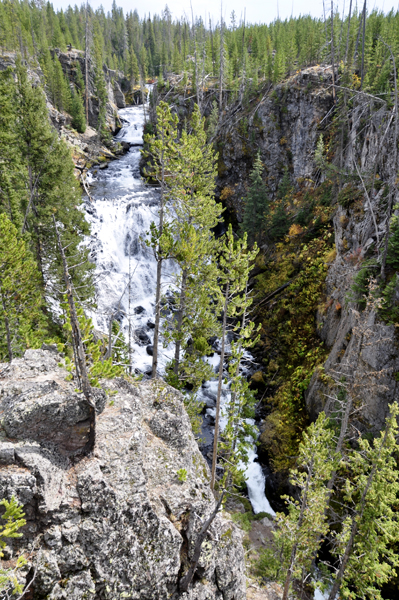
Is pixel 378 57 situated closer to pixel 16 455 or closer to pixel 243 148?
pixel 243 148

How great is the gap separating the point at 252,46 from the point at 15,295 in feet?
200

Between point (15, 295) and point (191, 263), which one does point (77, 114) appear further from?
point (191, 263)

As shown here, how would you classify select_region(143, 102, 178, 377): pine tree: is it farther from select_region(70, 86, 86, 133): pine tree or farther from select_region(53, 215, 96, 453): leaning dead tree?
select_region(70, 86, 86, 133): pine tree

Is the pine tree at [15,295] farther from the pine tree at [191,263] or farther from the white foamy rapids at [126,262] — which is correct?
the white foamy rapids at [126,262]

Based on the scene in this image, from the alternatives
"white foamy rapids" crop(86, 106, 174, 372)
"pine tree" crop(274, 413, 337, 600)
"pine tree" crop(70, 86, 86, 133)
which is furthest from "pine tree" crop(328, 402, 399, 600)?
"pine tree" crop(70, 86, 86, 133)

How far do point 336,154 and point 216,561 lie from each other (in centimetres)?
3014

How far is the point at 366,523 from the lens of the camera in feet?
30.0

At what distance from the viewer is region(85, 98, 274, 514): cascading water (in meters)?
23.0

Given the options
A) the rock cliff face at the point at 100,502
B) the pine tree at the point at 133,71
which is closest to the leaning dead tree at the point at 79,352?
the rock cliff face at the point at 100,502

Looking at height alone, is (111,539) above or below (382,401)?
above

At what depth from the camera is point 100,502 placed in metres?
6.91

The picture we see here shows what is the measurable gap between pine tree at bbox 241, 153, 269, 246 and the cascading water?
9196 mm

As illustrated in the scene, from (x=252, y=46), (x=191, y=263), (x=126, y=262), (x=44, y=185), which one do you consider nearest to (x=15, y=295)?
(x=44, y=185)

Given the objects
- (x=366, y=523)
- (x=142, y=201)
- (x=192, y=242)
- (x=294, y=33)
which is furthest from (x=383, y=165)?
(x=294, y=33)
